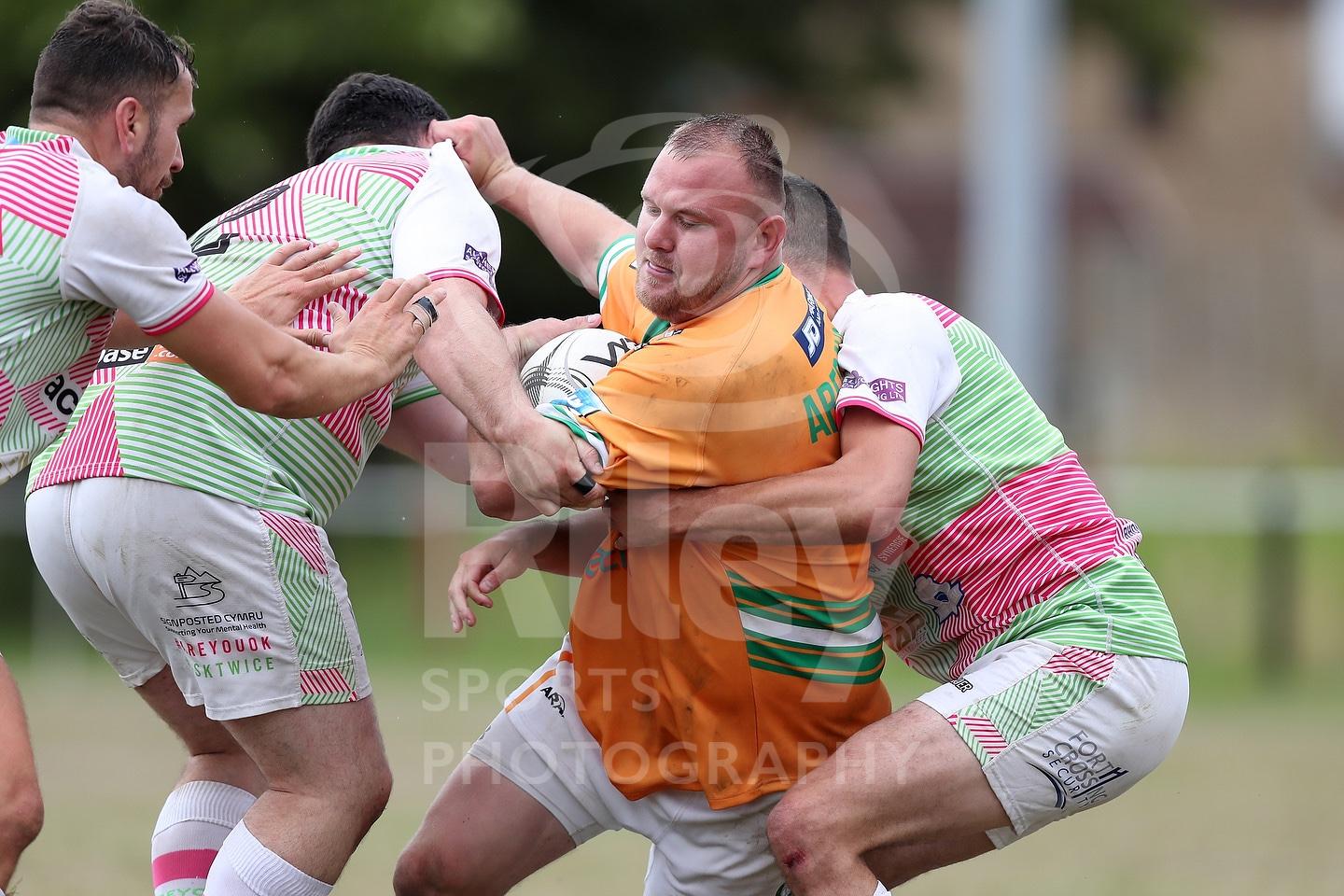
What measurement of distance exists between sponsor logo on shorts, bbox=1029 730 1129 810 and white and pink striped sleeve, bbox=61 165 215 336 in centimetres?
234

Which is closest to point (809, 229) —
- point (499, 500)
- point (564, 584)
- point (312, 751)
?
point (499, 500)

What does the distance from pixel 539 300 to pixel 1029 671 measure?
40.8ft

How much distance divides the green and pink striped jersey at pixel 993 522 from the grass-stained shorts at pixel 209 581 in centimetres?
147

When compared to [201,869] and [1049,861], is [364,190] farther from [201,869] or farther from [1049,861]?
[1049,861]

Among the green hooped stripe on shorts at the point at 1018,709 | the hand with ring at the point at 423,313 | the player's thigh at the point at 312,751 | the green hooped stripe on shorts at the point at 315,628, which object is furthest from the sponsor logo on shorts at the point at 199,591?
the green hooped stripe on shorts at the point at 1018,709

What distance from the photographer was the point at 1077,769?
13.7 feet

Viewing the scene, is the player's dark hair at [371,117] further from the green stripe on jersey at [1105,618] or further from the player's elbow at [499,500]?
the green stripe on jersey at [1105,618]

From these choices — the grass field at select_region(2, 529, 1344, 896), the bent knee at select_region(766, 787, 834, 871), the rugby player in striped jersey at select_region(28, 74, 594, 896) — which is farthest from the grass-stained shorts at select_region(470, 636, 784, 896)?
the grass field at select_region(2, 529, 1344, 896)

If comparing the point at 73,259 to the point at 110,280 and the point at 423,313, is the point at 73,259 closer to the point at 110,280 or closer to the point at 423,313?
the point at 110,280

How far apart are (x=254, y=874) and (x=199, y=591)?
728 mm

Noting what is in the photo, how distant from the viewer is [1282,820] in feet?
27.3

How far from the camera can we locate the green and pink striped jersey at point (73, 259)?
147 inches

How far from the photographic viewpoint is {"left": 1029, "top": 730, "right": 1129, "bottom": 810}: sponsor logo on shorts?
414 centimetres

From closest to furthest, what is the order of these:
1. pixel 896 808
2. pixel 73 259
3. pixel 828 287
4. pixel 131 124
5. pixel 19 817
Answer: pixel 73 259, pixel 19 817, pixel 896 808, pixel 131 124, pixel 828 287
